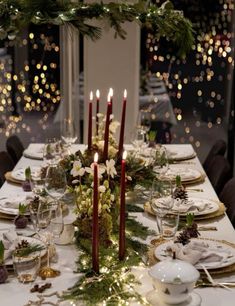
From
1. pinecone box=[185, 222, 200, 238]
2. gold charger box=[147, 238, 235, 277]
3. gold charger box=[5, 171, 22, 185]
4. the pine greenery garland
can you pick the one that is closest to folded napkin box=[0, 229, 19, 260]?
the pine greenery garland

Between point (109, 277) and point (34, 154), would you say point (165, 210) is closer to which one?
point (109, 277)

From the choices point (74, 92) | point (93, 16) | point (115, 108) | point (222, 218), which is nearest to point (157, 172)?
point (222, 218)

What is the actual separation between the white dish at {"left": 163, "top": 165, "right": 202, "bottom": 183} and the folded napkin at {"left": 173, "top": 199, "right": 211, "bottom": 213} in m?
0.48

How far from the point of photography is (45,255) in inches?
80.7

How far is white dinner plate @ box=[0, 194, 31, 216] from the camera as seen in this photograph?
258cm

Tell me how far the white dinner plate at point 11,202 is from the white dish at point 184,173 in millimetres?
755

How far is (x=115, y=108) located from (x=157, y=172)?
6.37 feet

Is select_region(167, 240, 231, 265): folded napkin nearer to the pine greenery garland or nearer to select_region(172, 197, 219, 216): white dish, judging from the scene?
the pine greenery garland

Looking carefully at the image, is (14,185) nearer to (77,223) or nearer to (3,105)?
(77,223)

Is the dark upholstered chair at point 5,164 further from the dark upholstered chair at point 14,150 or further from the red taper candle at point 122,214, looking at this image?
the red taper candle at point 122,214

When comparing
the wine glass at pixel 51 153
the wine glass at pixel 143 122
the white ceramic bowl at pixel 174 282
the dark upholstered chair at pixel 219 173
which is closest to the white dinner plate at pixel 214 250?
the white ceramic bowl at pixel 174 282

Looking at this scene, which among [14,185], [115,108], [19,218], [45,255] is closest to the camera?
[45,255]

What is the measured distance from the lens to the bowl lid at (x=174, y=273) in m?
1.71

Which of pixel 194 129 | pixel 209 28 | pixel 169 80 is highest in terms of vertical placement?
pixel 209 28
